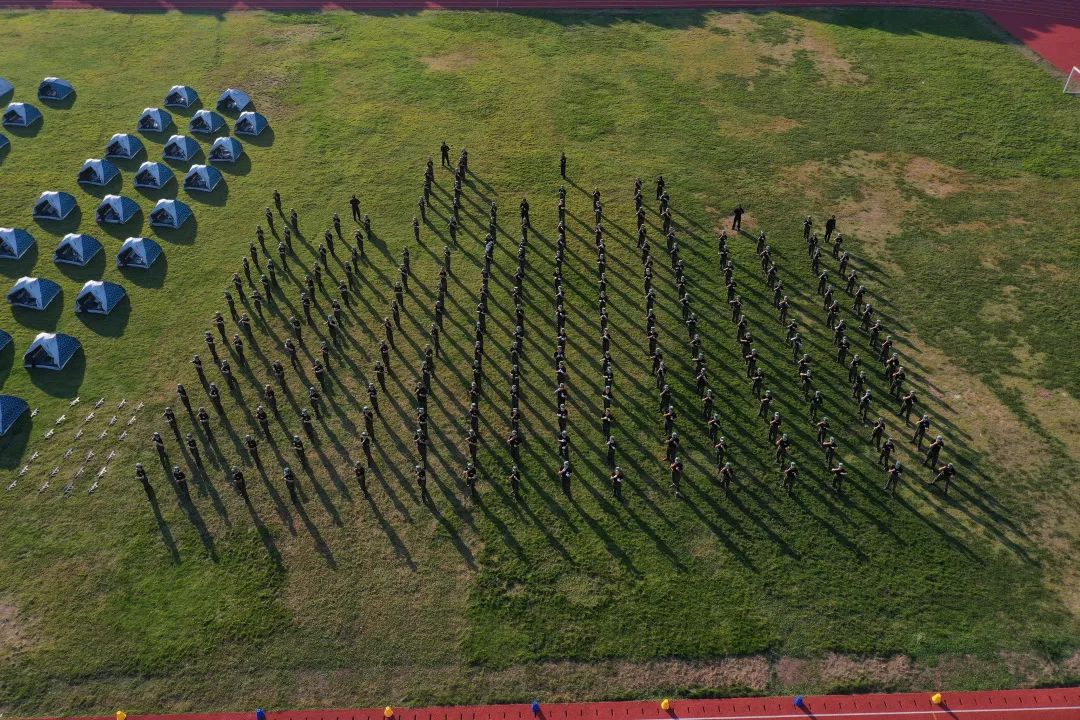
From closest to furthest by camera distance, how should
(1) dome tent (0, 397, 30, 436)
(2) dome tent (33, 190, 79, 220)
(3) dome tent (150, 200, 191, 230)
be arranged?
(1) dome tent (0, 397, 30, 436), (3) dome tent (150, 200, 191, 230), (2) dome tent (33, 190, 79, 220)

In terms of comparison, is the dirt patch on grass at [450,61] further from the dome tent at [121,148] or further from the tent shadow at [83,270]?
the tent shadow at [83,270]

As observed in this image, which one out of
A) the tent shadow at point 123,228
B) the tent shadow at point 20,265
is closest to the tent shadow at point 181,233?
the tent shadow at point 123,228

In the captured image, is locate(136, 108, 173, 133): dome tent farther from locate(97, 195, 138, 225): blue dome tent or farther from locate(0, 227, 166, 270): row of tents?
locate(0, 227, 166, 270): row of tents

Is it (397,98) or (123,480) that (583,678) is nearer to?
(123,480)

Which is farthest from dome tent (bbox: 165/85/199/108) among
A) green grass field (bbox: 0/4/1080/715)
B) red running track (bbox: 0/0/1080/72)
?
red running track (bbox: 0/0/1080/72)

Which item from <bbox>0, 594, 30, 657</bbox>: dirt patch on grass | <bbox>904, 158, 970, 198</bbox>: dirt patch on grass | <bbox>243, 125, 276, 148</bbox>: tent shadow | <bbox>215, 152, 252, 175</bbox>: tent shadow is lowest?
<bbox>0, 594, 30, 657</bbox>: dirt patch on grass

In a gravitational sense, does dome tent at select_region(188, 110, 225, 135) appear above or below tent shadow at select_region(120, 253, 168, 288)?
above
